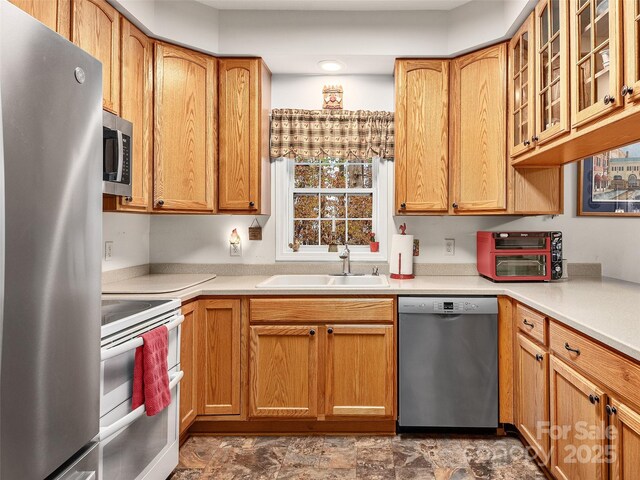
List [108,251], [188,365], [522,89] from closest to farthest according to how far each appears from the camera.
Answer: [188,365]
[522,89]
[108,251]

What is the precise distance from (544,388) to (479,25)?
210 cm

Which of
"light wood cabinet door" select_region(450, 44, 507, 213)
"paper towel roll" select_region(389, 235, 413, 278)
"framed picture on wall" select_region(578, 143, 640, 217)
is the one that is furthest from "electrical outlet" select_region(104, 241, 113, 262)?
"framed picture on wall" select_region(578, 143, 640, 217)

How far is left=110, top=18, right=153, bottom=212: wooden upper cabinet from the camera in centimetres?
225

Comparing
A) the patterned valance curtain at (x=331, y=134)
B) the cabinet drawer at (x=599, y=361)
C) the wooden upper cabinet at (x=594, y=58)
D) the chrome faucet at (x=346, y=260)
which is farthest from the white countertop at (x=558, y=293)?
the patterned valance curtain at (x=331, y=134)

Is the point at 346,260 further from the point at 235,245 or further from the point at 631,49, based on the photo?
the point at 631,49

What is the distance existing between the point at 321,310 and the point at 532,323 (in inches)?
43.5

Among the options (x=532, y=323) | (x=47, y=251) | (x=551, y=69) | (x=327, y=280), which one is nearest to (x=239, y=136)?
(x=327, y=280)

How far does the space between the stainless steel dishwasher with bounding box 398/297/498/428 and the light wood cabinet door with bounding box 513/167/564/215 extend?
665 mm

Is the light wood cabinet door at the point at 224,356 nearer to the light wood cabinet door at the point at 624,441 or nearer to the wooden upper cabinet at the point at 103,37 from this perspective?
the wooden upper cabinet at the point at 103,37

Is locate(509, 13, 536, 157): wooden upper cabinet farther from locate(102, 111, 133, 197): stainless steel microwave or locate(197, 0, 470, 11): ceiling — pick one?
locate(102, 111, 133, 197): stainless steel microwave

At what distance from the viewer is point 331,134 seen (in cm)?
302

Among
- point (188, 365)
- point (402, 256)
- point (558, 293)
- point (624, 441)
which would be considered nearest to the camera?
point (624, 441)

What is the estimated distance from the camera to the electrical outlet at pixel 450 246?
3.01 meters

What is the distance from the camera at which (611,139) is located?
6.17 ft
